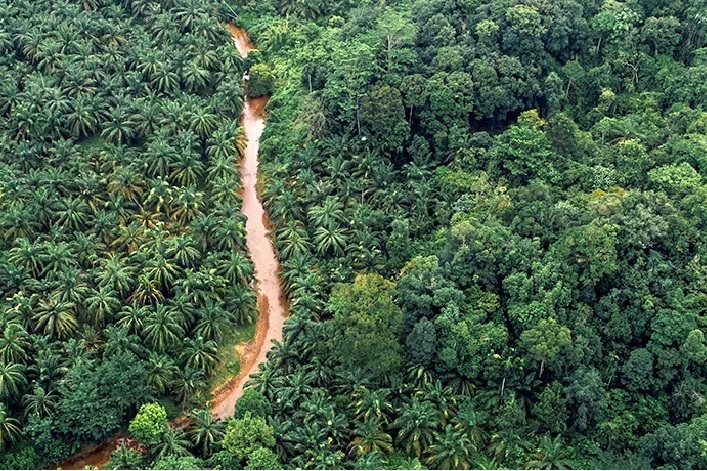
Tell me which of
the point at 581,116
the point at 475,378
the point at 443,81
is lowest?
the point at 475,378

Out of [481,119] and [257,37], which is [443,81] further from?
[257,37]

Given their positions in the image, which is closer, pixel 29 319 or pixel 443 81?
pixel 29 319

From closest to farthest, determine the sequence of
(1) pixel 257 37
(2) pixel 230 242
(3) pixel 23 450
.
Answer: (3) pixel 23 450 < (2) pixel 230 242 < (1) pixel 257 37

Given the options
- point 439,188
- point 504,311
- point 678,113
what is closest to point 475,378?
point 504,311

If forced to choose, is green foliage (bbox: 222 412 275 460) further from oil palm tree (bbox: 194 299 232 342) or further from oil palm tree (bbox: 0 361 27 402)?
oil palm tree (bbox: 0 361 27 402)

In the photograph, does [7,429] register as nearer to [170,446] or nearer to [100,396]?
[100,396]

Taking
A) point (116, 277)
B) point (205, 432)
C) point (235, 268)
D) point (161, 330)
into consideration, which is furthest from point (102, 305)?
point (205, 432)

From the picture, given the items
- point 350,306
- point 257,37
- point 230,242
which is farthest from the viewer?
point 257,37

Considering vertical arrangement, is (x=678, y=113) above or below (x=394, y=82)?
below
